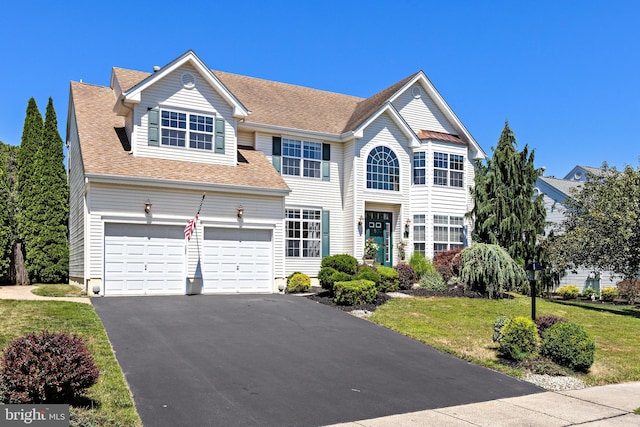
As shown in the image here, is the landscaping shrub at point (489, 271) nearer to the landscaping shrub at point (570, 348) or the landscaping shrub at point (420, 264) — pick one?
the landscaping shrub at point (420, 264)

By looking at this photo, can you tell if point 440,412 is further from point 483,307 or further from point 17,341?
point 483,307

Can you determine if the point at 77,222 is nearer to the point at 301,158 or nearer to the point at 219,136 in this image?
the point at 219,136

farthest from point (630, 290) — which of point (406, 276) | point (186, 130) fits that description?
point (186, 130)

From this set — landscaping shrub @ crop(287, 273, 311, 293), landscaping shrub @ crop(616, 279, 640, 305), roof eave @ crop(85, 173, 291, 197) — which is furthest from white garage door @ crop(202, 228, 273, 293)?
landscaping shrub @ crop(616, 279, 640, 305)

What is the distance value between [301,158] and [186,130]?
Result: 210 inches

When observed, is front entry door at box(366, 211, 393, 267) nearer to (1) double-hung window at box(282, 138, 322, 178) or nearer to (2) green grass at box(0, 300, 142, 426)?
(1) double-hung window at box(282, 138, 322, 178)

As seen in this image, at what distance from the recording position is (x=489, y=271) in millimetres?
20234

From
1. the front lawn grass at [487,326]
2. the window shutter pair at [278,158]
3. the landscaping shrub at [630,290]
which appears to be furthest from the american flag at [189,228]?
the landscaping shrub at [630,290]

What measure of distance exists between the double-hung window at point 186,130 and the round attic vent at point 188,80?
3.34 feet

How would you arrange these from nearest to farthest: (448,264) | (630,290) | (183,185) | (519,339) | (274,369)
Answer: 1. (274,369)
2. (519,339)
3. (183,185)
4. (448,264)
5. (630,290)

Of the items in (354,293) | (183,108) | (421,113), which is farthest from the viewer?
(421,113)

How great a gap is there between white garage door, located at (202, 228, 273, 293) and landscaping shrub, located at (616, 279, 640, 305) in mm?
18645

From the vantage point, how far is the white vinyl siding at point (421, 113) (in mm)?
25438

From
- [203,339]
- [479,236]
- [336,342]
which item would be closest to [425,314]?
[336,342]
